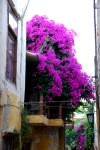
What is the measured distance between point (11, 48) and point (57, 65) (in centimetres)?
366

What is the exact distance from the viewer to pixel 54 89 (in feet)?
40.1

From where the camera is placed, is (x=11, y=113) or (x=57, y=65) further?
(x=57, y=65)

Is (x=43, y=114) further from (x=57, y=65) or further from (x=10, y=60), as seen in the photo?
(x=10, y=60)

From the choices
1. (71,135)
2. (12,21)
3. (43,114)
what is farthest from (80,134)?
(12,21)

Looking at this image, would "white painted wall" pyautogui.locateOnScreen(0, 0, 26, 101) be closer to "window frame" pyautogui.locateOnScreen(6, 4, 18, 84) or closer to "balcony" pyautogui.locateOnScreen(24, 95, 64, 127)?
"window frame" pyautogui.locateOnScreen(6, 4, 18, 84)

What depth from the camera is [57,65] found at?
12797 mm

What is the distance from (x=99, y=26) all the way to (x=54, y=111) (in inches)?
170

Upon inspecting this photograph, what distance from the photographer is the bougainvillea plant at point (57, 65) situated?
40.7 feet

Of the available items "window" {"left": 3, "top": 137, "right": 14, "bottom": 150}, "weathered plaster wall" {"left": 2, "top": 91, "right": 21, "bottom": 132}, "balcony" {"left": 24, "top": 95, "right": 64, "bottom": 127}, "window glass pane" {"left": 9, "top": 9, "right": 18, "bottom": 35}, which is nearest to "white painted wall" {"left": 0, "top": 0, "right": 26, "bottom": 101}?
"weathered plaster wall" {"left": 2, "top": 91, "right": 21, "bottom": 132}

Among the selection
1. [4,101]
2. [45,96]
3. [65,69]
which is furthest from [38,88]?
[4,101]

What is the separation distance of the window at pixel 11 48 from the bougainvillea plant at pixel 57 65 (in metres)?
2.77

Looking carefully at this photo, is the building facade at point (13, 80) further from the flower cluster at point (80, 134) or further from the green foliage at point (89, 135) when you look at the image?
the flower cluster at point (80, 134)

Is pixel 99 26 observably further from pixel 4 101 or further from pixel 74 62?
pixel 4 101

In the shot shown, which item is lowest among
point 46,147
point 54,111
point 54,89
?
point 46,147
